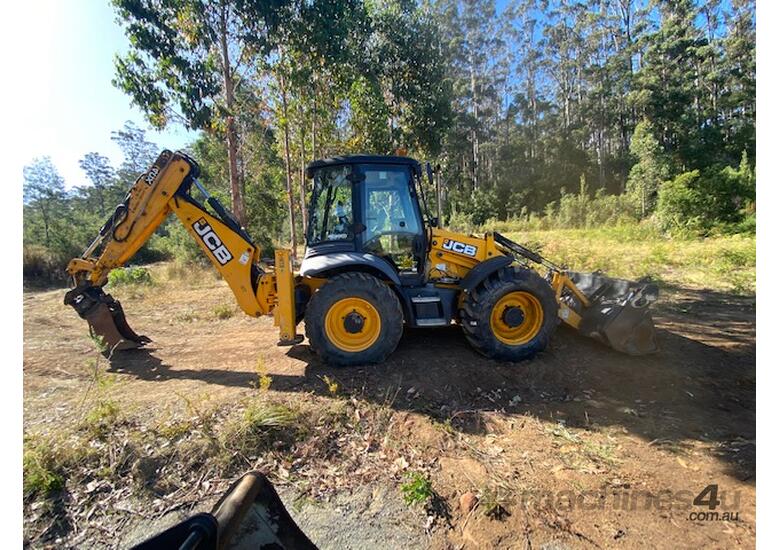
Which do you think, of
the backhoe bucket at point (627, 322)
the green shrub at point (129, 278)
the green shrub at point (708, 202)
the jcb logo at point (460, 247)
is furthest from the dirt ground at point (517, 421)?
the green shrub at point (708, 202)

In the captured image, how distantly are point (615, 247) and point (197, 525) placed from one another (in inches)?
646

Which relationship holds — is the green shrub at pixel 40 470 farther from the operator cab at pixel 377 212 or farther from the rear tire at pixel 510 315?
the rear tire at pixel 510 315

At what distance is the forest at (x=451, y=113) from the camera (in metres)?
9.60

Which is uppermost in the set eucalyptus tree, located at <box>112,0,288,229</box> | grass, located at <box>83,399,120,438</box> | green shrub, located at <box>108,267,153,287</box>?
eucalyptus tree, located at <box>112,0,288,229</box>

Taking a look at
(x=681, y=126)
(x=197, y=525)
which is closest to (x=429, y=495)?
(x=197, y=525)

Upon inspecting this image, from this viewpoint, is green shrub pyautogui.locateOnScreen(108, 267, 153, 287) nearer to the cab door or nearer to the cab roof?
the cab roof

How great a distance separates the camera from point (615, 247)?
593 inches

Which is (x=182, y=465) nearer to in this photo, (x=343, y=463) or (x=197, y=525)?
(x=343, y=463)

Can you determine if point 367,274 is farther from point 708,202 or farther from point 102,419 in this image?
point 708,202

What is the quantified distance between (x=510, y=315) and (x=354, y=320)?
1.79m

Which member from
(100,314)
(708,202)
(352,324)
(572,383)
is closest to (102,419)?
(100,314)

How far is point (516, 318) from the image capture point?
4.75 meters

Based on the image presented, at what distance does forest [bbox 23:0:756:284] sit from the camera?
960 cm

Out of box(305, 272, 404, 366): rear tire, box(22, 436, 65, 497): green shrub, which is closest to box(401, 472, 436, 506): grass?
A: box(305, 272, 404, 366): rear tire
